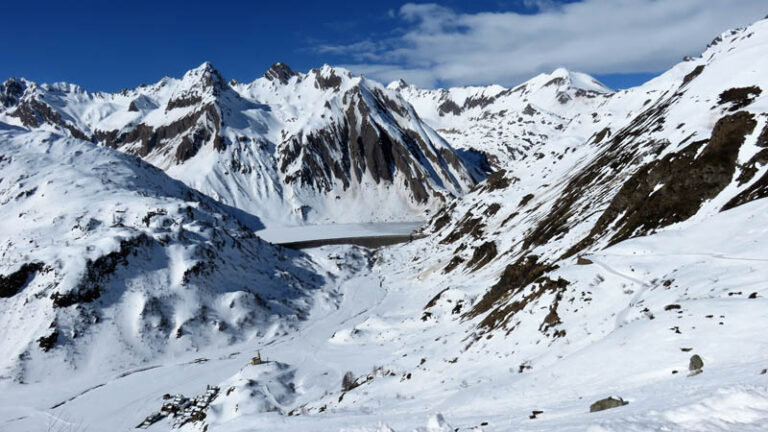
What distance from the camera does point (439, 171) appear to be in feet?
625

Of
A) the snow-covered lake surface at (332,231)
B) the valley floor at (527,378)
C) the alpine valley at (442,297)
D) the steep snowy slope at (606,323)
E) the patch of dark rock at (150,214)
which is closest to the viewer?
the valley floor at (527,378)

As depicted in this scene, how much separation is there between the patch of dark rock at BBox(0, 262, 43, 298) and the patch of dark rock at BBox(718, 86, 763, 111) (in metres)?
78.3

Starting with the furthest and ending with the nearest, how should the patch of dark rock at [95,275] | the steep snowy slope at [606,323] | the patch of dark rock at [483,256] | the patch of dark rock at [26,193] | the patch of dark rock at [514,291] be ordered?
the patch of dark rock at [26,193]
the patch of dark rock at [483,256]
the patch of dark rock at [95,275]
the patch of dark rock at [514,291]
the steep snowy slope at [606,323]

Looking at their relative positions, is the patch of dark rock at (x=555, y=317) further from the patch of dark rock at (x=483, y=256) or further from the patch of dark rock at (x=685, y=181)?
the patch of dark rock at (x=483, y=256)

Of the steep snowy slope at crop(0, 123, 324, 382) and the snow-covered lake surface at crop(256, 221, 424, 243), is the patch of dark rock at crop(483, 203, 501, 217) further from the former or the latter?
the snow-covered lake surface at crop(256, 221, 424, 243)

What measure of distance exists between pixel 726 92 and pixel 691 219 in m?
24.6

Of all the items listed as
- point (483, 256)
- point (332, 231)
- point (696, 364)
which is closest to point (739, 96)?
point (483, 256)

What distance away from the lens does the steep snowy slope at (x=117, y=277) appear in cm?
5109

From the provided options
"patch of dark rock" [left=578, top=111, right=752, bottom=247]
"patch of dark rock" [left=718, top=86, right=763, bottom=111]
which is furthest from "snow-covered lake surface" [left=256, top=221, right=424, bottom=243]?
"patch of dark rock" [left=578, top=111, right=752, bottom=247]

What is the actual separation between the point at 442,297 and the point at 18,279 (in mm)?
53427

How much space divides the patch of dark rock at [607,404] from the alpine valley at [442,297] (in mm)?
59

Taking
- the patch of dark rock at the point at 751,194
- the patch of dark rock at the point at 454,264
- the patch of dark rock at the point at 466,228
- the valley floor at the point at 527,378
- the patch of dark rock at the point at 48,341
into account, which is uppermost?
the patch of dark rock at the point at 466,228

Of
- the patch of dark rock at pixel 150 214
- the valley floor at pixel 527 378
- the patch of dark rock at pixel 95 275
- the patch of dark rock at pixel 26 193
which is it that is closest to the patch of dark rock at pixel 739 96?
the valley floor at pixel 527 378

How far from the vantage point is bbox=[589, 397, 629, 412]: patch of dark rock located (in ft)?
33.3
